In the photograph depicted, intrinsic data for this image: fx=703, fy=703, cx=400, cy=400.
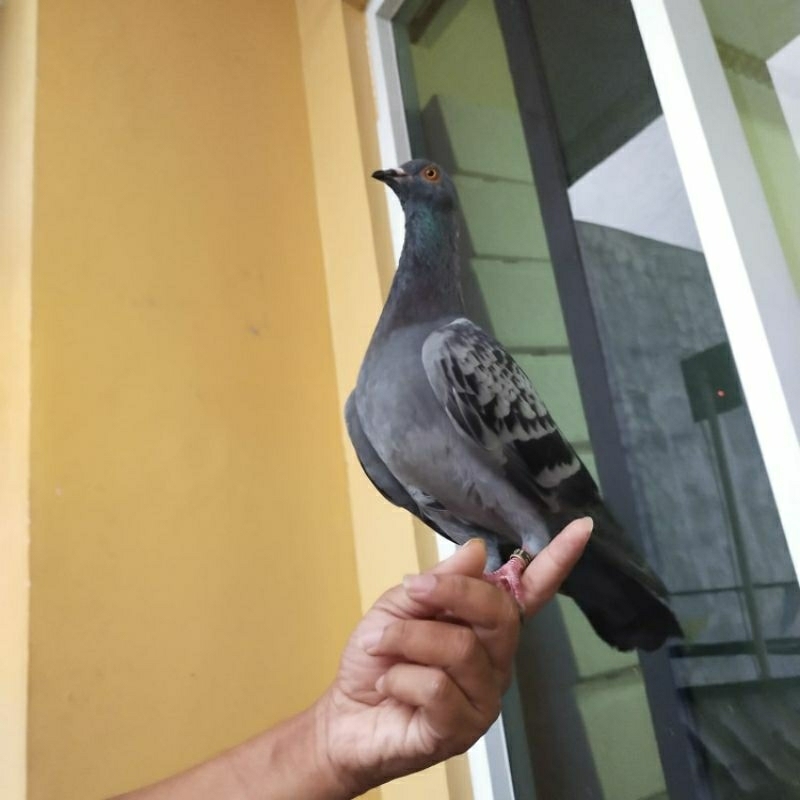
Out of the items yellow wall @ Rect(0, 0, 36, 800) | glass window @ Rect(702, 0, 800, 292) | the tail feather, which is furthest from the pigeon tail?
yellow wall @ Rect(0, 0, 36, 800)

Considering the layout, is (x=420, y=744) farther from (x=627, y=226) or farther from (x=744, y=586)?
(x=627, y=226)

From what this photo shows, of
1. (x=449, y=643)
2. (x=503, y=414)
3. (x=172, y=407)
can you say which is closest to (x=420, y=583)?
(x=449, y=643)

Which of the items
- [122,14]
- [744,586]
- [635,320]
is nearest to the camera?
[744,586]

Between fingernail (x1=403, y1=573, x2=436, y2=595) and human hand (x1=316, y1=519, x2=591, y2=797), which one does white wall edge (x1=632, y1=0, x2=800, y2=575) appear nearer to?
human hand (x1=316, y1=519, x2=591, y2=797)

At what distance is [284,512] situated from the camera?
3.80 ft

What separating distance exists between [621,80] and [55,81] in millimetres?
909

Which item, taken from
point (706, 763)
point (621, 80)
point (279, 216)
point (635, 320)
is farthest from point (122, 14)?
point (706, 763)

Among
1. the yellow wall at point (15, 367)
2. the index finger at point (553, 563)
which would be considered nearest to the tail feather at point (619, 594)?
the index finger at point (553, 563)

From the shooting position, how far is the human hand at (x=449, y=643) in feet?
1.56

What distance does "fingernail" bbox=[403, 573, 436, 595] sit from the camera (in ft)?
1.55

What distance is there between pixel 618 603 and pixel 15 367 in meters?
0.89

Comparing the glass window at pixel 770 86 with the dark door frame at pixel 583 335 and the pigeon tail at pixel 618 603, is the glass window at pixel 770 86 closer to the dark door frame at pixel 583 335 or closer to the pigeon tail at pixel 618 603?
the dark door frame at pixel 583 335

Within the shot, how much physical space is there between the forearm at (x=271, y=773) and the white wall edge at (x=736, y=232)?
0.47 meters

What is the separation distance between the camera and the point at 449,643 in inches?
18.8
